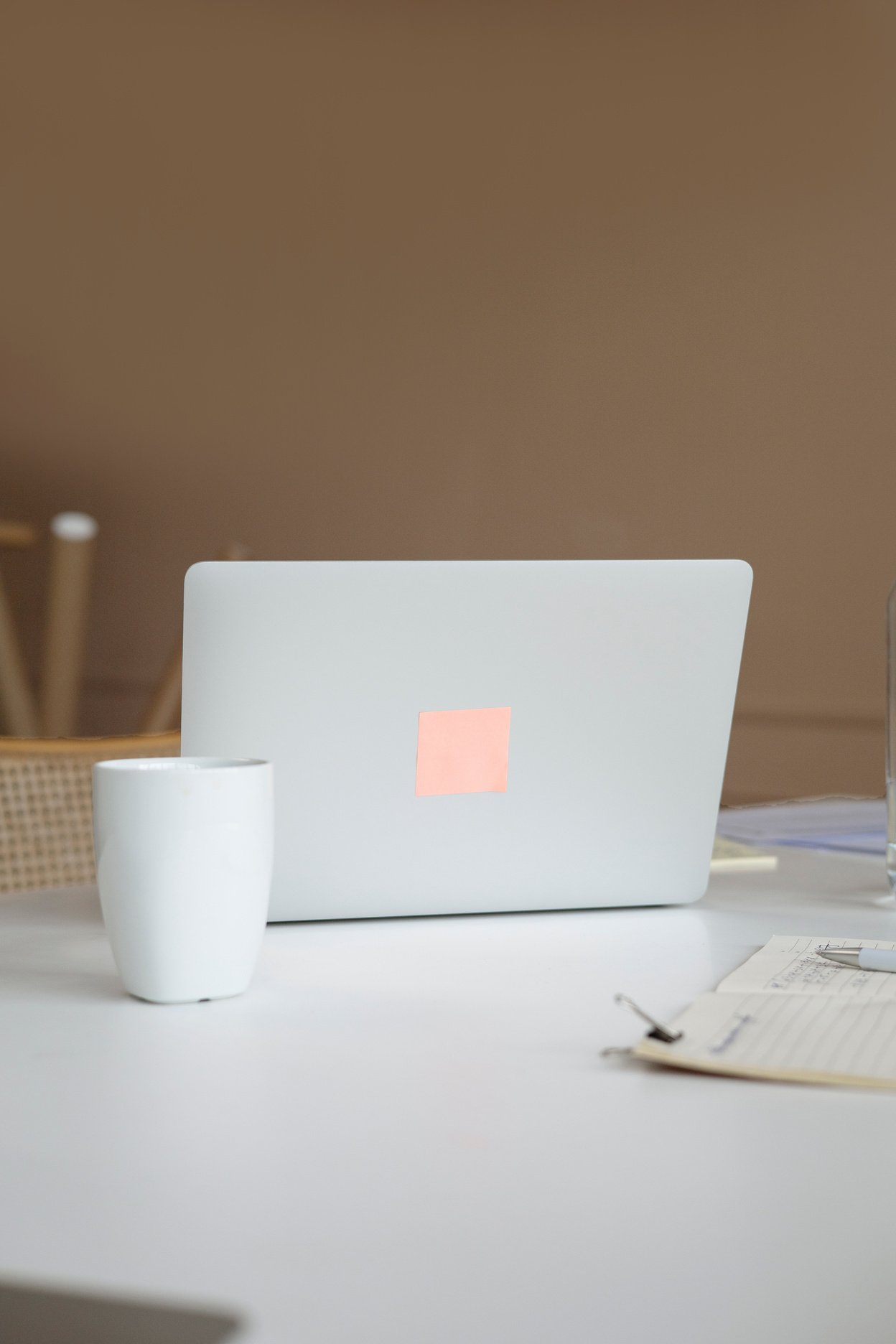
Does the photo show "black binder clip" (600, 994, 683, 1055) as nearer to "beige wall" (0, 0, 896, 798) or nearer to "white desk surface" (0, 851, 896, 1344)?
"white desk surface" (0, 851, 896, 1344)

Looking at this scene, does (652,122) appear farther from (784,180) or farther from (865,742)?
(865,742)

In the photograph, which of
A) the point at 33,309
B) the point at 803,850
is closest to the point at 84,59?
the point at 33,309

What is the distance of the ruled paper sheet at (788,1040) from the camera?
0.52 m

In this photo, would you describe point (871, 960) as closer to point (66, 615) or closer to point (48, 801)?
point (48, 801)

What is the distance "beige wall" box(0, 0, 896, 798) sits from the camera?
3.04m

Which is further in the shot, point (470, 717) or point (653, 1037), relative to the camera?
point (470, 717)

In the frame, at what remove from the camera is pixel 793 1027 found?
0.59 m

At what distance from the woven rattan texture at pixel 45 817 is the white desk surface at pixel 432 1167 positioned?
0.90m

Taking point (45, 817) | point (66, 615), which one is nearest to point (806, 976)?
point (45, 817)

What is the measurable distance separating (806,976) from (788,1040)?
0.12m

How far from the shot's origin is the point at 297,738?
79 centimetres

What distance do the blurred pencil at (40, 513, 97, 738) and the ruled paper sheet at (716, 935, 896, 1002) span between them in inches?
121

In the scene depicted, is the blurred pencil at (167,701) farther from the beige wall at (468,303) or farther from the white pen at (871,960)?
the white pen at (871,960)

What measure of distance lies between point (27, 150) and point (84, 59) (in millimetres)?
287
